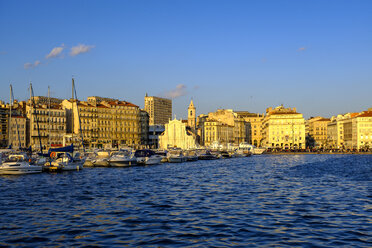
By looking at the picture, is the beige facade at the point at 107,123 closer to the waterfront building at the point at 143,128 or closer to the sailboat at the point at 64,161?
the waterfront building at the point at 143,128

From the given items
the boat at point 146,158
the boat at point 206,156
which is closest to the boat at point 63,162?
the boat at point 146,158

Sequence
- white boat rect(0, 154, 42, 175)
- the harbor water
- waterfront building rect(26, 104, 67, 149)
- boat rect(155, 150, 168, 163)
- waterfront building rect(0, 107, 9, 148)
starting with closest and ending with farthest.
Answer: the harbor water
white boat rect(0, 154, 42, 175)
boat rect(155, 150, 168, 163)
waterfront building rect(0, 107, 9, 148)
waterfront building rect(26, 104, 67, 149)

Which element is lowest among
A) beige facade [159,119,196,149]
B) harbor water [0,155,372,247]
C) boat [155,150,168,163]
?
harbor water [0,155,372,247]

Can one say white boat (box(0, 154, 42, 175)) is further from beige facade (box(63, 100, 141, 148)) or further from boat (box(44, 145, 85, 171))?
beige facade (box(63, 100, 141, 148))

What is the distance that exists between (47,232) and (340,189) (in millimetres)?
25417

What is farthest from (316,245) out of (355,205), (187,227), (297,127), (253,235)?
(297,127)

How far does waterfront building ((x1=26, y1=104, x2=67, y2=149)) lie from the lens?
139 m

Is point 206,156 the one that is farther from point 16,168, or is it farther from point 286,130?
point 16,168

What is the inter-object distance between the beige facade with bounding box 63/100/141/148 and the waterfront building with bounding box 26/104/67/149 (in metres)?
5.53

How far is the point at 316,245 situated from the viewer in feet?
58.9

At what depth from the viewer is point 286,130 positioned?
7151 inches

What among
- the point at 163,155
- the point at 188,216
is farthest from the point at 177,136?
the point at 188,216

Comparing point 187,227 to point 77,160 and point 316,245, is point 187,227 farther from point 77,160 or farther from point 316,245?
point 77,160

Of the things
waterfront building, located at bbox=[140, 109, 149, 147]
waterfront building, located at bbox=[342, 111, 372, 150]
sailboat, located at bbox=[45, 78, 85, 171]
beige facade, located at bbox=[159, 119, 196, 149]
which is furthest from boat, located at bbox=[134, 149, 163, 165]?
waterfront building, located at bbox=[342, 111, 372, 150]
